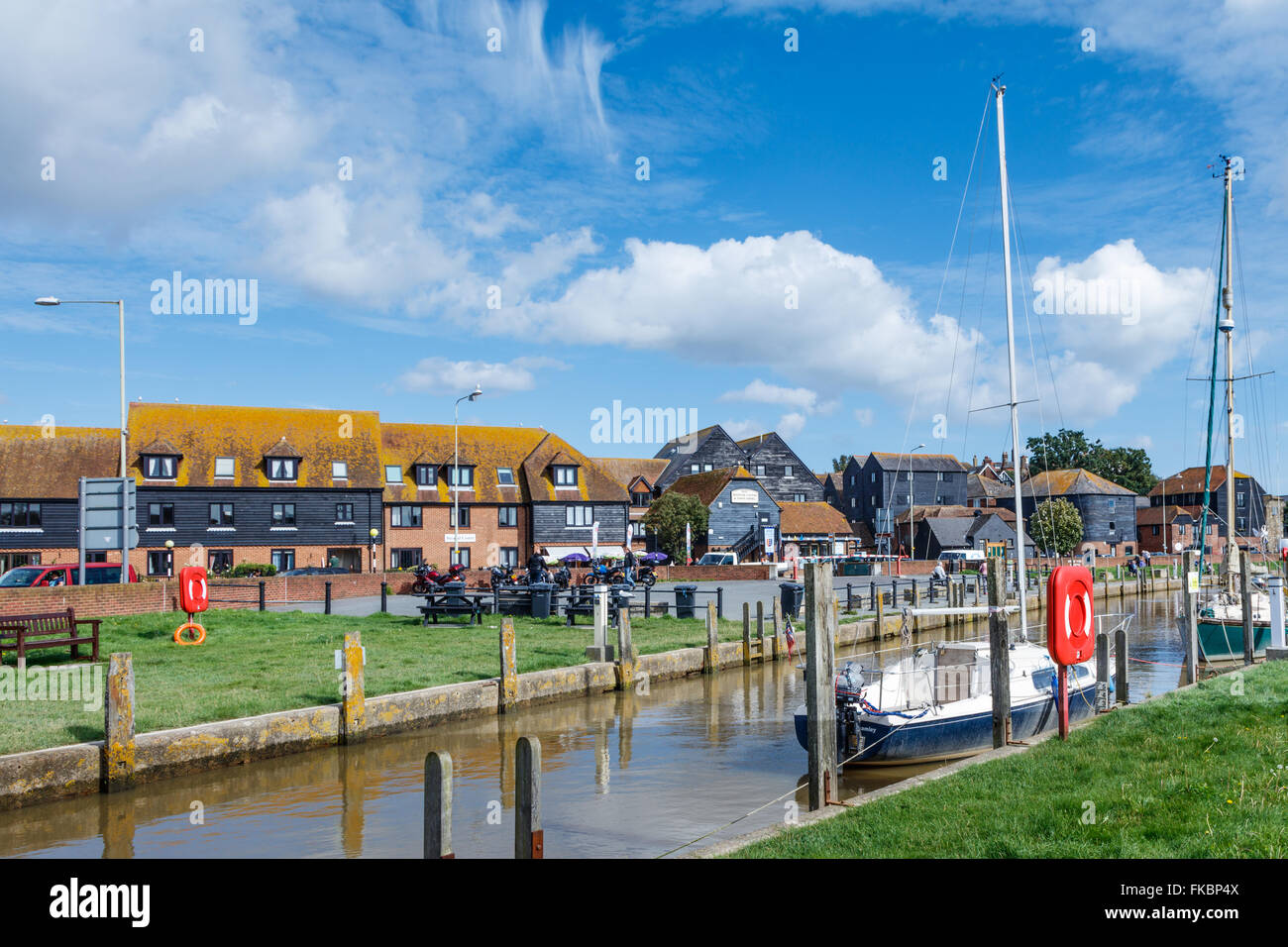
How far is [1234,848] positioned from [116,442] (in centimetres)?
5398

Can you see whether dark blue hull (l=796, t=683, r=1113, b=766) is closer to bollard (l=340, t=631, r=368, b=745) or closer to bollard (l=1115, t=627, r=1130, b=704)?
bollard (l=1115, t=627, r=1130, b=704)

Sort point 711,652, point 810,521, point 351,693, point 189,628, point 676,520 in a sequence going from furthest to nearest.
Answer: point 810,521 < point 676,520 < point 711,652 < point 189,628 < point 351,693

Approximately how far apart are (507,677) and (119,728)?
6.80 m

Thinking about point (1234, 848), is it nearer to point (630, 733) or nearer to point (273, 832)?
point (273, 832)

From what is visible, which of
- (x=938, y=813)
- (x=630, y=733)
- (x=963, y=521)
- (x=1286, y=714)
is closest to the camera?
→ (x=938, y=813)

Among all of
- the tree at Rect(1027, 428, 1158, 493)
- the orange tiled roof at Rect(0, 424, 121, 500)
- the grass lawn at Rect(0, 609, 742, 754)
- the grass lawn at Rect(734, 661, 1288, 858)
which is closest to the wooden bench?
the grass lawn at Rect(0, 609, 742, 754)

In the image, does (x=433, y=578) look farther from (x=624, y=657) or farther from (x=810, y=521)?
(x=810, y=521)

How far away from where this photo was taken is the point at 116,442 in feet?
163

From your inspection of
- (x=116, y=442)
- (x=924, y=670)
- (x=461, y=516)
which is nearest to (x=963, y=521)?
(x=461, y=516)

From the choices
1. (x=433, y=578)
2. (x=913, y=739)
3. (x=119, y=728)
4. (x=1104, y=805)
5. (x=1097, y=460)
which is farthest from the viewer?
(x=1097, y=460)

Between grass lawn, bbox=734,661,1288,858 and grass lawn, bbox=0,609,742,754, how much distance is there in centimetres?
970

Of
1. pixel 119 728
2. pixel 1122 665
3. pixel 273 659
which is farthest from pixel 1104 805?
Result: pixel 273 659

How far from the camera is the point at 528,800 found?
6910 millimetres
